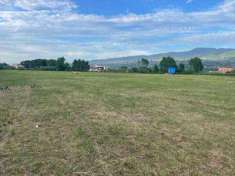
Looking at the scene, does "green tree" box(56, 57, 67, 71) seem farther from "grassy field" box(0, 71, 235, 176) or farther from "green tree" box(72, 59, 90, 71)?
"grassy field" box(0, 71, 235, 176)

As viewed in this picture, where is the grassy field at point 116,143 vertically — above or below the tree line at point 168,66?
above

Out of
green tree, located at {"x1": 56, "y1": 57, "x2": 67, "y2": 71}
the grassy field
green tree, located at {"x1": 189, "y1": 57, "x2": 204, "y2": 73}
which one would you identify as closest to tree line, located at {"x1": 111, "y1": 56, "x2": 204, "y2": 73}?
green tree, located at {"x1": 189, "y1": 57, "x2": 204, "y2": 73}

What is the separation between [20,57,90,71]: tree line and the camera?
109 meters

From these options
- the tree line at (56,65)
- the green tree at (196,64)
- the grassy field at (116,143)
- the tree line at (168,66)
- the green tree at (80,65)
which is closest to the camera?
the grassy field at (116,143)

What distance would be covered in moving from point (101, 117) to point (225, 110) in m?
4.48

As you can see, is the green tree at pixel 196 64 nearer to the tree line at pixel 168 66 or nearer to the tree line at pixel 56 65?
the tree line at pixel 168 66

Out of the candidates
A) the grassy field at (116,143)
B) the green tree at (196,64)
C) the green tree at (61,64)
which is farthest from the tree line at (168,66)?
the grassy field at (116,143)

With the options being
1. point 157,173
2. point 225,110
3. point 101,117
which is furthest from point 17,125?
point 225,110

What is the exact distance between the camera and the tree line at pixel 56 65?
108938mm

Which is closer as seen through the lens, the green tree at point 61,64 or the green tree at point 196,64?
the green tree at point 61,64

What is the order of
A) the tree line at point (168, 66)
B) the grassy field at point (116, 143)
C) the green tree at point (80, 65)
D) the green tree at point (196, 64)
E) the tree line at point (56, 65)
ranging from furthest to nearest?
the green tree at point (196, 64)
the green tree at point (80, 65)
the tree line at point (56, 65)
the tree line at point (168, 66)
the grassy field at point (116, 143)

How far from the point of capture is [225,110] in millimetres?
12969

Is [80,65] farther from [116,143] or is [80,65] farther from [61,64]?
[116,143]

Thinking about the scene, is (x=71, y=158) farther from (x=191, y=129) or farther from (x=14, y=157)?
(x=191, y=129)
